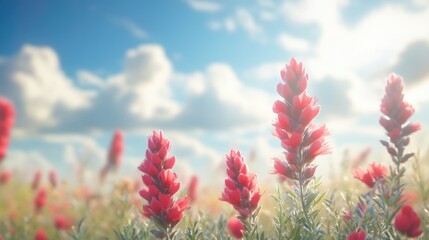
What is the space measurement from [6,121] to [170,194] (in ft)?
26.6

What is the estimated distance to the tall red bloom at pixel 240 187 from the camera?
297cm

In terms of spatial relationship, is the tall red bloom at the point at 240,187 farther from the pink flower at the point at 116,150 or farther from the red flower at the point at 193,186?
the pink flower at the point at 116,150

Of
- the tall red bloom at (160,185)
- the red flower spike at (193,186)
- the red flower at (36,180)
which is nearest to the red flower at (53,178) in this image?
the red flower at (36,180)

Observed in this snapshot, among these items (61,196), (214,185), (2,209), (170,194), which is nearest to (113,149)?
(61,196)

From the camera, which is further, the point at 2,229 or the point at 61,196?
the point at 61,196

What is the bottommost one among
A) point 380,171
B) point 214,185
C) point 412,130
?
point 380,171

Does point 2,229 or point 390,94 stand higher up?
point 390,94

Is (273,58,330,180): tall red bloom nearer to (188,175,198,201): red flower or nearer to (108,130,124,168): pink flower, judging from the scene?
(188,175,198,201): red flower

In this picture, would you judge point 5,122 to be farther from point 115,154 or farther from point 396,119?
point 396,119

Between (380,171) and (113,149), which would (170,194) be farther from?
(113,149)

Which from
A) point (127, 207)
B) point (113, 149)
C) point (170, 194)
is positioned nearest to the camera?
point (170, 194)

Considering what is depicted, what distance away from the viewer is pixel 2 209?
45.0 feet

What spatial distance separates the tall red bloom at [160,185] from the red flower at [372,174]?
146 cm

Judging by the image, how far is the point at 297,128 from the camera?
302 centimetres
